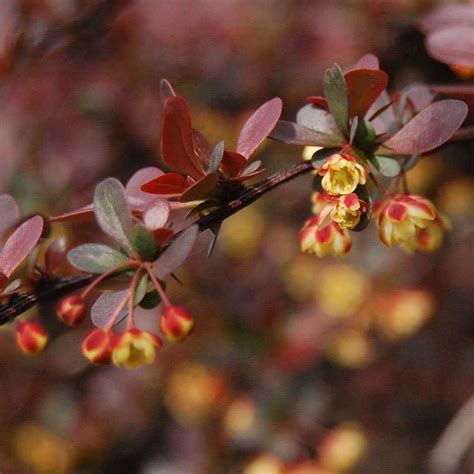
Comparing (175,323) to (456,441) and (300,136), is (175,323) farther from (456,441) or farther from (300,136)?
(456,441)

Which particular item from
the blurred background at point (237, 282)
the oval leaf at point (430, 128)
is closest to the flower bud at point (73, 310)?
the oval leaf at point (430, 128)

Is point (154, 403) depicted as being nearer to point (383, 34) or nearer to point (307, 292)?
point (307, 292)

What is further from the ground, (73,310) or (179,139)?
(179,139)

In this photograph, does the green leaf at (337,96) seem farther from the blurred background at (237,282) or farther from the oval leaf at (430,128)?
the blurred background at (237,282)

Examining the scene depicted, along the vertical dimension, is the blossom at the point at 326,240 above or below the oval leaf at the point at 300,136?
below

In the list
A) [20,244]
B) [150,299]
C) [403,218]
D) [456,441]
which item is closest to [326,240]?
[403,218]

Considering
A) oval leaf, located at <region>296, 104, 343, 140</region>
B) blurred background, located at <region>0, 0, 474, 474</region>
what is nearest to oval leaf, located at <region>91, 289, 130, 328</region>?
oval leaf, located at <region>296, 104, 343, 140</region>
